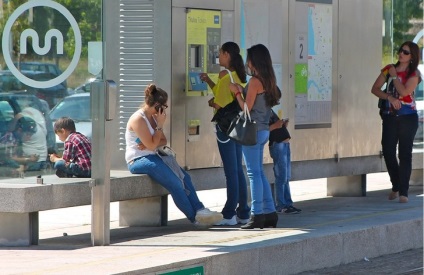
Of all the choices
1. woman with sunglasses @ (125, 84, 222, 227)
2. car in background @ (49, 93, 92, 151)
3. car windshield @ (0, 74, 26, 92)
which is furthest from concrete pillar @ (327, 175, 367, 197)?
car windshield @ (0, 74, 26, 92)

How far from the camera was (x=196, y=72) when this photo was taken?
11164mm

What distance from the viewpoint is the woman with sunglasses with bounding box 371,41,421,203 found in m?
12.8

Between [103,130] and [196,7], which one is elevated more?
[196,7]

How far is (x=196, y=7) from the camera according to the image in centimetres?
1112

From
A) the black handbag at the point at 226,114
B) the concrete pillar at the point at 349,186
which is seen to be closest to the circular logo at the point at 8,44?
the black handbag at the point at 226,114

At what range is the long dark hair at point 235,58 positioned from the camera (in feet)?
34.4

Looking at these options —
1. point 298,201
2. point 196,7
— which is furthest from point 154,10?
point 298,201

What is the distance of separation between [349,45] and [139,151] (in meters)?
4.16

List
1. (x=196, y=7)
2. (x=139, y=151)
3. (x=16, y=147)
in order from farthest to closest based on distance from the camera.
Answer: (x=196, y=7) → (x=139, y=151) → (x=16, y=147)

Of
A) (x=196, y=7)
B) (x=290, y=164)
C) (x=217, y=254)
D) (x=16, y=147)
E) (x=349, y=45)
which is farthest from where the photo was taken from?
(x=349, y=45)

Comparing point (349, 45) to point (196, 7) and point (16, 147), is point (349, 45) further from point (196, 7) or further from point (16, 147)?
point (16, 147)

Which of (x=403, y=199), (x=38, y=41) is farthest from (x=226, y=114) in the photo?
(x=403, y=199)

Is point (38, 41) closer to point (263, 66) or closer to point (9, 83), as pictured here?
point (9, 83)

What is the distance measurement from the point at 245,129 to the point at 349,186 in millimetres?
4430
